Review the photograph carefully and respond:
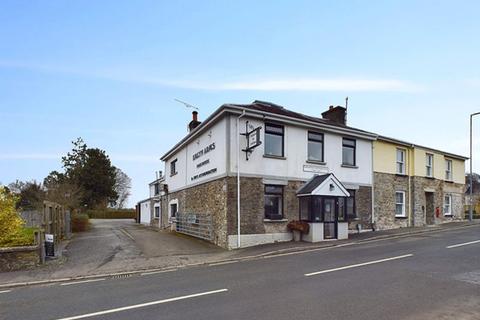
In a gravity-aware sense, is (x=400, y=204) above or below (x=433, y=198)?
below

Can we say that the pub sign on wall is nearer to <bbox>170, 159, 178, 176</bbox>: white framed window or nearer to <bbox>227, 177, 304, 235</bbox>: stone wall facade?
<bbox>227, 177, 304, 235</bbox>: stone wall facade

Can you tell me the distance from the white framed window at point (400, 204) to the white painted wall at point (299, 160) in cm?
327

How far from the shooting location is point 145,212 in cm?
4347

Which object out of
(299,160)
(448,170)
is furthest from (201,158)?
(448,170)

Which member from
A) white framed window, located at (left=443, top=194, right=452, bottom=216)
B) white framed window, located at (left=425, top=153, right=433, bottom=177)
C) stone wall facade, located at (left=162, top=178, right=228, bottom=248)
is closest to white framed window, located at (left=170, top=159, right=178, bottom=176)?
stone wall facade, located at (left=162, top=178, right=228, bottom=248)

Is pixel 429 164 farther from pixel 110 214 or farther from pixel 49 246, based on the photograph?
pixel 110 214

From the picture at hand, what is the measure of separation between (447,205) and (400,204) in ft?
22.4

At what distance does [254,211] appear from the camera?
1766 cm

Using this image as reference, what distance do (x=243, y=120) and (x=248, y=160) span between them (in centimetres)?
193

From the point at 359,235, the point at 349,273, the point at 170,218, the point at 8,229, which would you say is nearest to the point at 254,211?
the point at 359,235

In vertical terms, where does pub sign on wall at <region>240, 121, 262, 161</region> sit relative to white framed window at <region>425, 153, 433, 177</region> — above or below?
above

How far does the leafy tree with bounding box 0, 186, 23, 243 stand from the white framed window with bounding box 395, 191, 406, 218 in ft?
69.5

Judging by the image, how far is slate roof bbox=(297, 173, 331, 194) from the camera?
18.5 metres

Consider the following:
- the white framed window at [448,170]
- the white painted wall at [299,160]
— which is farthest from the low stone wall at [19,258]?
the white framed window at [448,170]
